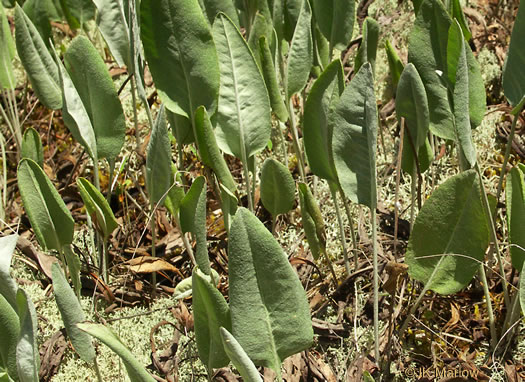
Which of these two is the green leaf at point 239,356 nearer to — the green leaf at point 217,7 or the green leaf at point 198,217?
the green leaf at point 198,217

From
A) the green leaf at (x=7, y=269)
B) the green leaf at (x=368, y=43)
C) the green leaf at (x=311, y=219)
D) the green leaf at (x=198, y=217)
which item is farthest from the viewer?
the green leaf at (x=368, y=43)

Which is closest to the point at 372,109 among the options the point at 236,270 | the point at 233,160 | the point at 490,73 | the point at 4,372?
the point at 236,270

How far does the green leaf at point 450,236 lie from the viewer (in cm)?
84

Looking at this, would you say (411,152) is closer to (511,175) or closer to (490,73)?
(511,175)

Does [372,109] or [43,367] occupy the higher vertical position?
[372,109]

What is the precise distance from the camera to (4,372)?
2.84ft

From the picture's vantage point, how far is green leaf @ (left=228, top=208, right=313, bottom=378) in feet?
2.46

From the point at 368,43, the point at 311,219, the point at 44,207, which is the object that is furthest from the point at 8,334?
the point at 368,43

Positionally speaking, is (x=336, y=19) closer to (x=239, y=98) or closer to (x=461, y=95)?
(x=239, y=98)

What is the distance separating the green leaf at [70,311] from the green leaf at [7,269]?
6 cm

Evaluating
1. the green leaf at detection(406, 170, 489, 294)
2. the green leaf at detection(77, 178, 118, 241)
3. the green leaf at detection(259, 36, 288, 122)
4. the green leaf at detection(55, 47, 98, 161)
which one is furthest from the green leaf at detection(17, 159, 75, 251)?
the green leaf at detection(406, 170, 489, 294)

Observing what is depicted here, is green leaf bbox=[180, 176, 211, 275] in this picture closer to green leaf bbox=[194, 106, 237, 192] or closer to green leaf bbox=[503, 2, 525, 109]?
green leaf bbox=[194, 106, 237, 192]

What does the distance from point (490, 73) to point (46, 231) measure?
108cm

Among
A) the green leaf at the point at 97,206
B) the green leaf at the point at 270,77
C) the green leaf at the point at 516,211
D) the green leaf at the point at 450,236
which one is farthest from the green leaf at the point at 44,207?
the green leaf at the point at 516,211
